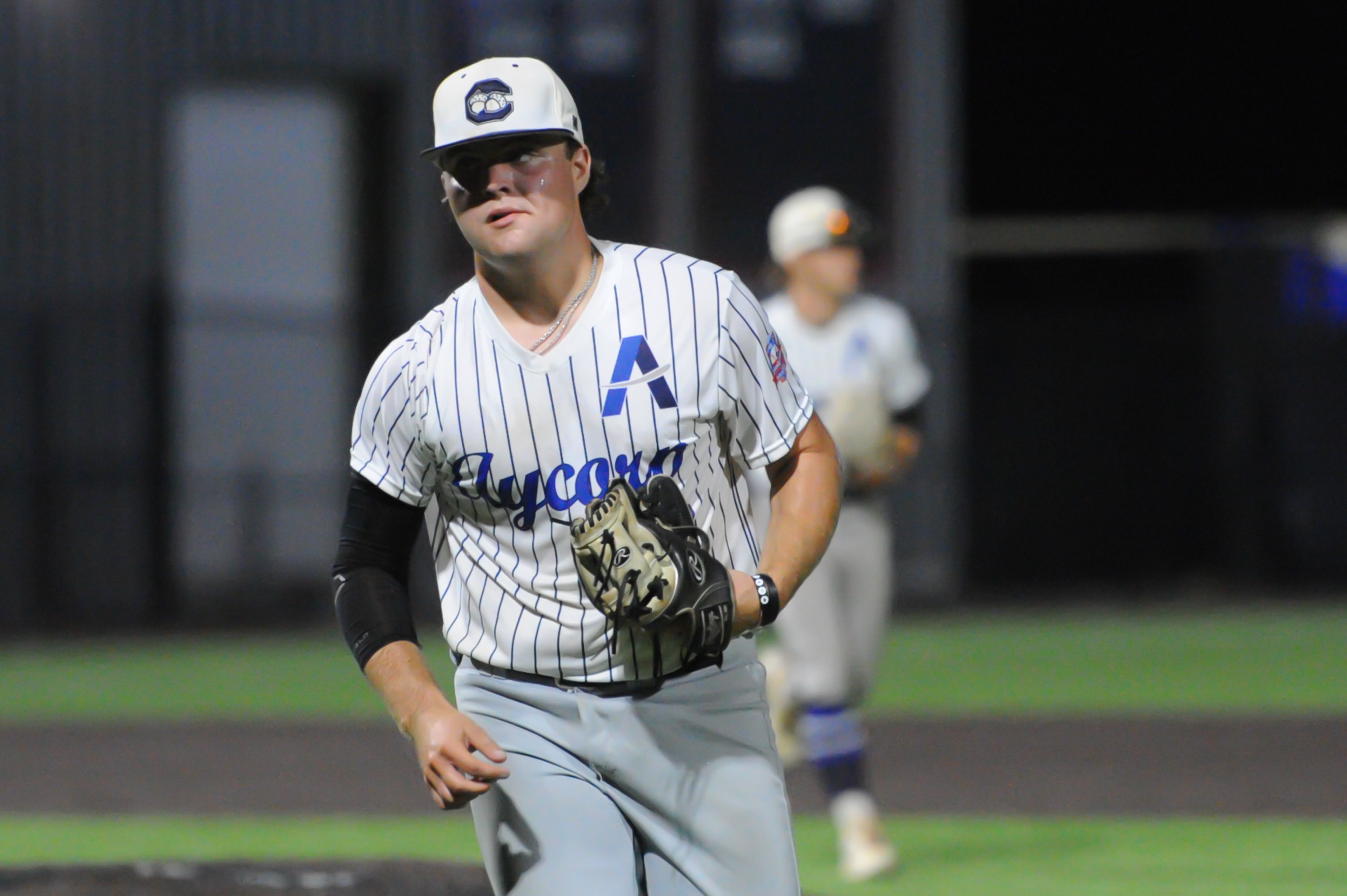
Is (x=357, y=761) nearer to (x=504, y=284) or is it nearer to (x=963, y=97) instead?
(x=504, y=284)

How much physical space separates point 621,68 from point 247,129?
357 cm

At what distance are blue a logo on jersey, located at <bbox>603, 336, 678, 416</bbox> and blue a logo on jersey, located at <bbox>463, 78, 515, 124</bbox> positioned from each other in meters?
0.46

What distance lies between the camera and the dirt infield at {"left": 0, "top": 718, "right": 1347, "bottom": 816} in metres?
9.12

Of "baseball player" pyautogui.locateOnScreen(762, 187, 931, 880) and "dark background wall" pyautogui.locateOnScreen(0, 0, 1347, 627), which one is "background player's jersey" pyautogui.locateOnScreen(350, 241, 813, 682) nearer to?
"baseball player" pyautogui.locateOnScreen(762, 187, 931, 880)

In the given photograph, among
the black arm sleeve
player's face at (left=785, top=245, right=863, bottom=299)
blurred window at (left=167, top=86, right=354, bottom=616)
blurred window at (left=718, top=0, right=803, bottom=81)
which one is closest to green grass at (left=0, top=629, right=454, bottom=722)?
blurred window at (left=167, top=86, right=354, bottom=616)

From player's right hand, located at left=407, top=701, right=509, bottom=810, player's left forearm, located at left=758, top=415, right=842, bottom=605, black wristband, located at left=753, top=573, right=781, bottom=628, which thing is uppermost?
player's left forearm, located at left=758, top=415, right=842, bottom=605

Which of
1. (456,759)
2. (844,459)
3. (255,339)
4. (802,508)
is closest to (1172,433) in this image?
(255,339)

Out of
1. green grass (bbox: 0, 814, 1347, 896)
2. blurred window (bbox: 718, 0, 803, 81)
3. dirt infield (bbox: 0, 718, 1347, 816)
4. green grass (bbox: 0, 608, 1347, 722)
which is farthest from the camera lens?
blurred window (bbox: 718, 0, 803, 81)

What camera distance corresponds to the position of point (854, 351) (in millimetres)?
7754

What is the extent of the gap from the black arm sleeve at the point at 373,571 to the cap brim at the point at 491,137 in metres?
0.61

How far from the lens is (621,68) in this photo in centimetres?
2028

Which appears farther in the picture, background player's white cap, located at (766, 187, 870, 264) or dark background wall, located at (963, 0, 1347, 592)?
dark background wall, located at (963, 0, 1347, 592)

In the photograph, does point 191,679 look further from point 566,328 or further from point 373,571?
point 566,328

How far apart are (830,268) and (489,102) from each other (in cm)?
408
